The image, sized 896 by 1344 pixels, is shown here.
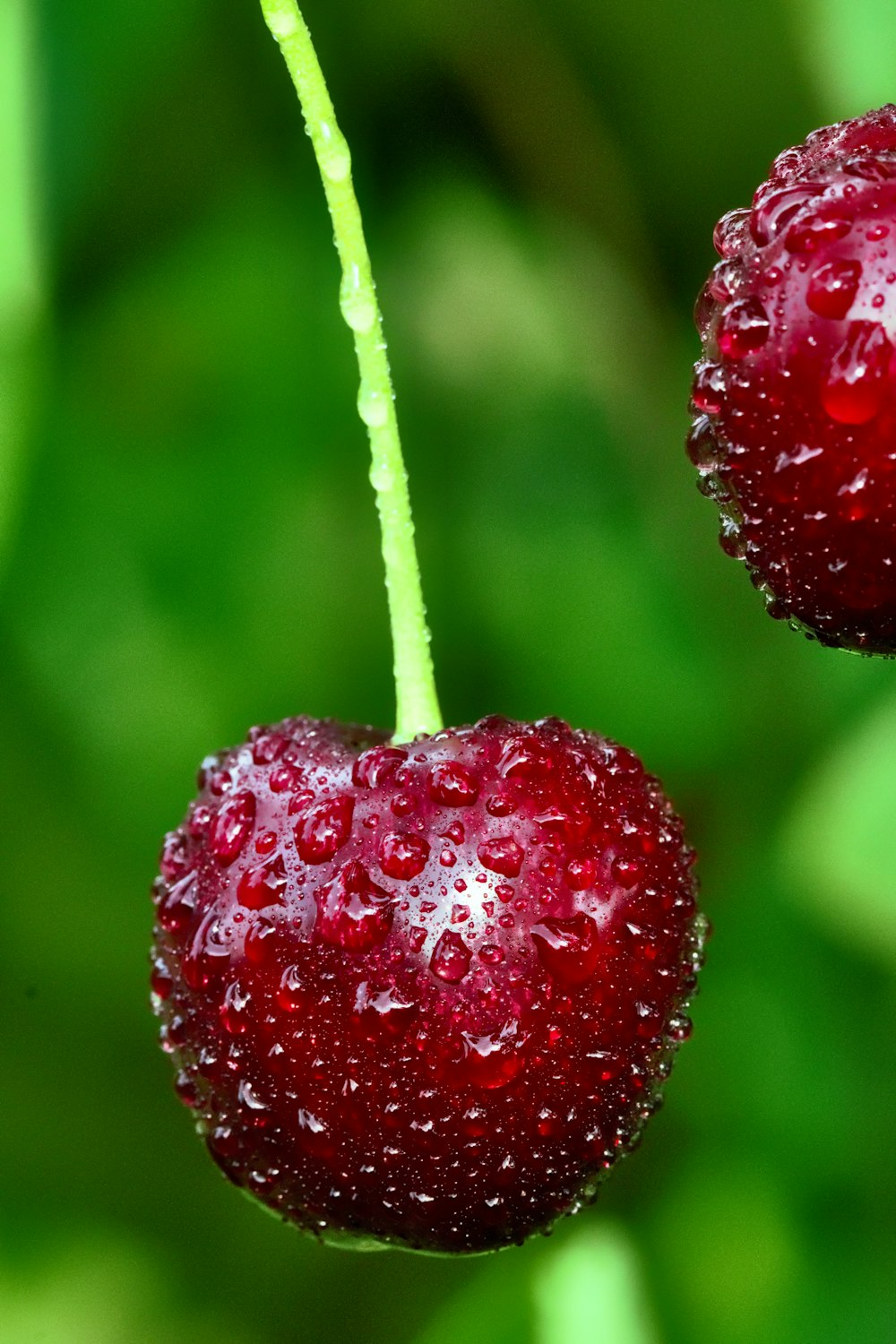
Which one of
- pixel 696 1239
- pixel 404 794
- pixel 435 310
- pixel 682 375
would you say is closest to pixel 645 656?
pixel 682 375

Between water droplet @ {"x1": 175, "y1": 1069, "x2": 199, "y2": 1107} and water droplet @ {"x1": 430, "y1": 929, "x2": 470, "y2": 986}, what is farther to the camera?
water droplet @ {"x1": 175, "y1": 1069, "x2": 199, "y2": 1107}

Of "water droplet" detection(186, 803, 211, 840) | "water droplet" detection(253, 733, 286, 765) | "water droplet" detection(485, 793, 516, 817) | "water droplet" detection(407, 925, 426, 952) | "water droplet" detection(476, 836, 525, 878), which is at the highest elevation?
"water droplet" detection(253, 733, 286, 765)

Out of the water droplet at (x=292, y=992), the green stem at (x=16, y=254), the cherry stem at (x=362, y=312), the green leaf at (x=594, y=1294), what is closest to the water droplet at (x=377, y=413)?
the cherry stem at (x=362, y=312)

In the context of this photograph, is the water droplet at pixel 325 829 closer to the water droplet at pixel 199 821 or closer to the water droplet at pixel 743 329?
the water droplet at pixel 199 821

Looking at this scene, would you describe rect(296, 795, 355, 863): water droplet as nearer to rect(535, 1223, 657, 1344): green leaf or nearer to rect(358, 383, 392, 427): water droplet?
rect(358, 383, 392, 427): water droplet

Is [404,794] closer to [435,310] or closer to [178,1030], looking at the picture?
[178,1030]

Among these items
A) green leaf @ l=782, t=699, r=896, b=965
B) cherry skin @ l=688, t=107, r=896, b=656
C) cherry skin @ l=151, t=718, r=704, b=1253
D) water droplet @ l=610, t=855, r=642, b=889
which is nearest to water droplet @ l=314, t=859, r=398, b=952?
cherry skin @ l=151, t=718, r=704, b=1253

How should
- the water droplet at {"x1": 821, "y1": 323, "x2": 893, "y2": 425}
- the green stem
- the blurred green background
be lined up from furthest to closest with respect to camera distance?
the blurred green background
the green stem
the water droplet at {"x1": 821, "y1": 323, "x2": 893, "y2": 425}
